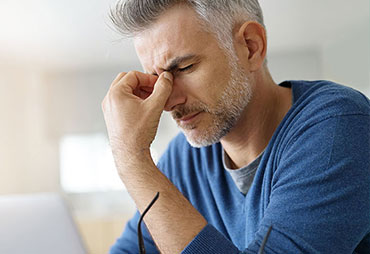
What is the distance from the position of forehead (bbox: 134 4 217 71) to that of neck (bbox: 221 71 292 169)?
22 cm

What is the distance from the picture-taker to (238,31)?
3.85 feet

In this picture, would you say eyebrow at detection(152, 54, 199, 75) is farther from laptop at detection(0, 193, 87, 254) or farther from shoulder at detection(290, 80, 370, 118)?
laptop at detection(0, 193, 87, 254)

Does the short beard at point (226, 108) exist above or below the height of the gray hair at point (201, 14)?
below

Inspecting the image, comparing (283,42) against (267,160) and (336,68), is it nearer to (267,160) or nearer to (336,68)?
(336,68)

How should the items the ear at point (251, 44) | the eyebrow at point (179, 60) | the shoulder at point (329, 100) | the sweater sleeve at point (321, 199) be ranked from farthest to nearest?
the ear at point (251, 44) < the eyebrow at point (179, 60) < the shoulder at point (329, 100) < the sweater sleeve at point (321, 199)

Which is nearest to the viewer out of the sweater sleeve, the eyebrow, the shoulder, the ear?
the sweater sleeve

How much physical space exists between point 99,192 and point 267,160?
117 inches

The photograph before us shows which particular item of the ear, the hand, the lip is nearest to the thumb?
the hand

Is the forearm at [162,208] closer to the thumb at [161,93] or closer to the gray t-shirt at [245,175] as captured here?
the thumb at [161,93]

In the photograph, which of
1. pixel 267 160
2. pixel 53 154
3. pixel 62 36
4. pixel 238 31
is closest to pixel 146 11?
pixel 238 31

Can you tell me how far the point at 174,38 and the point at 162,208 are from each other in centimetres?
41

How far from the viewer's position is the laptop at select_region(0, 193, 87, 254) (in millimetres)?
839

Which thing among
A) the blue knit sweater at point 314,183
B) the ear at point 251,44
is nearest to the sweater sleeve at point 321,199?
the blue knit sweater at point 314,183

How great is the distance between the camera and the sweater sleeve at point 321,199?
801 mm
